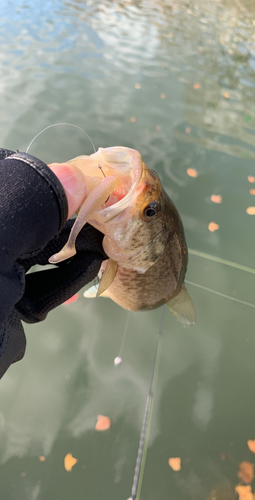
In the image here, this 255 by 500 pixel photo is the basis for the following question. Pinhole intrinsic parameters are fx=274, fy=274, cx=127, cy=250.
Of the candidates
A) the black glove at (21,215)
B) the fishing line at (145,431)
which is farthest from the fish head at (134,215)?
the fishing line at (145,431)

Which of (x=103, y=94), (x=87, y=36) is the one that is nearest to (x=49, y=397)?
(x=103, y=94)

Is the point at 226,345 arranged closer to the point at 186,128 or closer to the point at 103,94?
the point at 186,128

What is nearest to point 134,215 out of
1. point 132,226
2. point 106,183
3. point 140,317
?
point 132,226

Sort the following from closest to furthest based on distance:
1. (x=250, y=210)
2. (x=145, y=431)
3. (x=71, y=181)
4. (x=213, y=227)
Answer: (x=71, y=181) → (x=145, y=431) → (x=213, y=227) → (x=250, y=210)

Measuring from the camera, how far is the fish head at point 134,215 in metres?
1.43

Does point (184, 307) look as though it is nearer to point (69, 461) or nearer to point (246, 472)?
point (246, 472)

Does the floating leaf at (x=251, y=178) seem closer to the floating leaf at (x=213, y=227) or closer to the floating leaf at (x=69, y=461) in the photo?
the floating leaf at (x=213, y=227)

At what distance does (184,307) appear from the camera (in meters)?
2.52

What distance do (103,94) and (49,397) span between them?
5.08 meters

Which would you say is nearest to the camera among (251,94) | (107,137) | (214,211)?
(214,211)

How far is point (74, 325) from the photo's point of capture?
121 inches

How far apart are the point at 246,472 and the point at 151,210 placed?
2.57 m

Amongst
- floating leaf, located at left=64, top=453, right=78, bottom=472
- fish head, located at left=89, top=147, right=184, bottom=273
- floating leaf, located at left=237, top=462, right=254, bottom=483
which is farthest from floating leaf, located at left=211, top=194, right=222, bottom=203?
floating leaf, located at left=64, top=453, right=78, bottom=472

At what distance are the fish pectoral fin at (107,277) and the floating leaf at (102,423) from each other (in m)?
1.61
